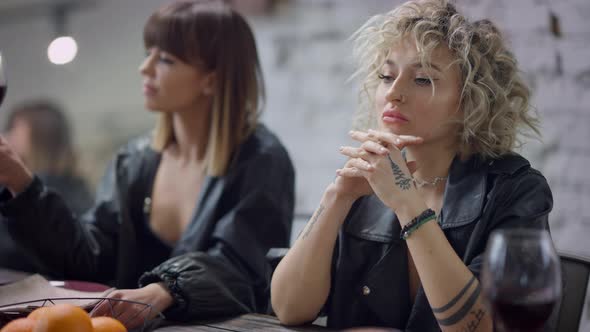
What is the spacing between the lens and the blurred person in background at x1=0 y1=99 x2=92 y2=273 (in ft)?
11.9

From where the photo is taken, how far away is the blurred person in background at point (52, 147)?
3623mm

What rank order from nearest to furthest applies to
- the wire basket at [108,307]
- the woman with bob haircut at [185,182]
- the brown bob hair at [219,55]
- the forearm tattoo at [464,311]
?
the wire basket at [108,307] < the forearm tattoo at [464,311] < the woman with bob haircut at [185,182] < the brown bob hair at [219,55]

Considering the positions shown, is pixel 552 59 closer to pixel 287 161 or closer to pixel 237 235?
pixel 287 161

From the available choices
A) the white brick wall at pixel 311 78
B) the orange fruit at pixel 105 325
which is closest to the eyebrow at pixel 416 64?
the orange fruit at pixel 105 325

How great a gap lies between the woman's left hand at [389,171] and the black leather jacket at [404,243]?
0.13m

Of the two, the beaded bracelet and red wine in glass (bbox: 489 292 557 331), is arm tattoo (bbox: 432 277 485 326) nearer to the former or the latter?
the beaded bracelet

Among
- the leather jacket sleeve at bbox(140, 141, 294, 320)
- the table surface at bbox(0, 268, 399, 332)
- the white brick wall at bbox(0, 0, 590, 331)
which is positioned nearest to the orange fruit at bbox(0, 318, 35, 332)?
the table surface at bbox(0, 268, 399, 332)

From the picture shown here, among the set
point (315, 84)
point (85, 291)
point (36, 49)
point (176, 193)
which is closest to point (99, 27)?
point (36, 49)

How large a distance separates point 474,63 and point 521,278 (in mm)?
711

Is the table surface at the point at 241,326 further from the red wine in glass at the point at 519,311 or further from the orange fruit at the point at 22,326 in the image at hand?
the red wine in glass at the point at 519,311

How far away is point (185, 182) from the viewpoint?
2162 mm

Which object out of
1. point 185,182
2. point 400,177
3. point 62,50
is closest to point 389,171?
point 400,177

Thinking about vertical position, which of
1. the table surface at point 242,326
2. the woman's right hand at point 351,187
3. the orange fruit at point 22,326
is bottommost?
the table surface at point 242,326

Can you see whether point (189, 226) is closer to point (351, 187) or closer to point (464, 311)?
point (351, 187)
